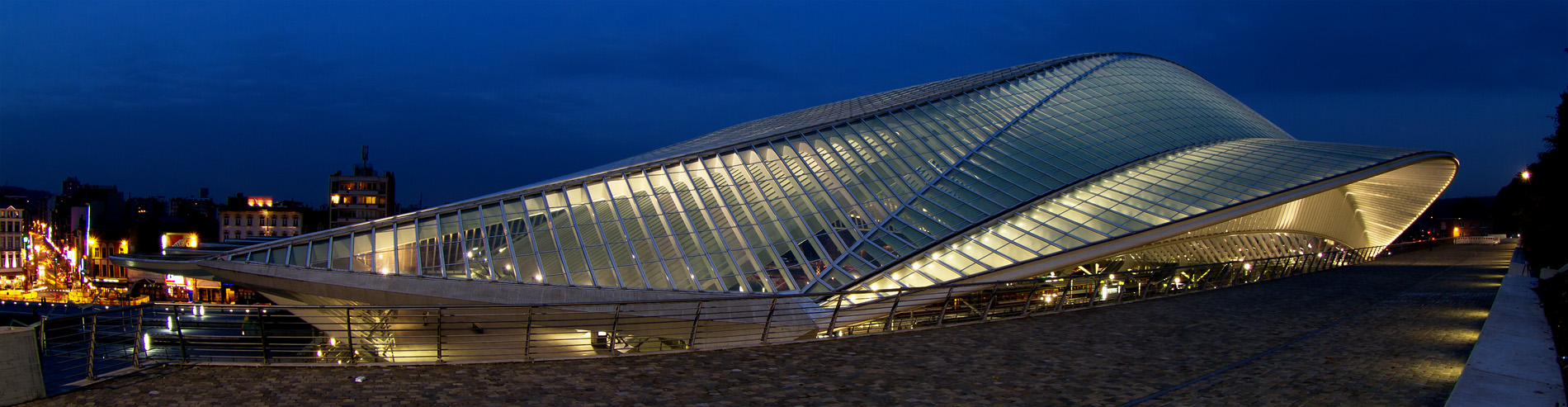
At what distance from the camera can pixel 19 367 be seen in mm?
8273

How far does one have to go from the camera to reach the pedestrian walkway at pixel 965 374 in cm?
888

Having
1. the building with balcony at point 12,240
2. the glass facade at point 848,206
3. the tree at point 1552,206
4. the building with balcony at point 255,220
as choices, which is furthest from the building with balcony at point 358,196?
the tree at point 1552,206

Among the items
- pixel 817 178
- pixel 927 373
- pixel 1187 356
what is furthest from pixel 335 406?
pixel 817 178

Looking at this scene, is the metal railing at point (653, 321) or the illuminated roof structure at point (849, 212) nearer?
the metal railing at point (653, 321)

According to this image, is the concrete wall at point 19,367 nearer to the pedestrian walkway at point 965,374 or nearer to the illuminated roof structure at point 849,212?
the pedestrian walkway at point 965,374

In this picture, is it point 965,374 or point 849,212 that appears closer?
point 965,374

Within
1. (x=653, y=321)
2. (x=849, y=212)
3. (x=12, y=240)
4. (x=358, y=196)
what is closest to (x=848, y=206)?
(x=849, y=212)

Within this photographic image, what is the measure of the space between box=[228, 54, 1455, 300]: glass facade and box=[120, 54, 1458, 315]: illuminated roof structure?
6 centimetres

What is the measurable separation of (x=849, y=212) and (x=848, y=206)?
326 millimetres

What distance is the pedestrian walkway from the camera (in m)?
8.88

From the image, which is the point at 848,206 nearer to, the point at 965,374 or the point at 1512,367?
the point at 965,374

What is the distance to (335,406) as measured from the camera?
27.4 feet

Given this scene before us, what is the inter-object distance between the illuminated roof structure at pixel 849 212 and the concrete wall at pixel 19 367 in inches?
304

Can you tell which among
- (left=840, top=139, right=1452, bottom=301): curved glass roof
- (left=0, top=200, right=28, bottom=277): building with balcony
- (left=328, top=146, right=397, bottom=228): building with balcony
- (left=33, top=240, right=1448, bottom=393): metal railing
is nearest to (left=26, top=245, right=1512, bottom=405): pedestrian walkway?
(left=33, top=240, right=1448, bottom=393): metal railing
